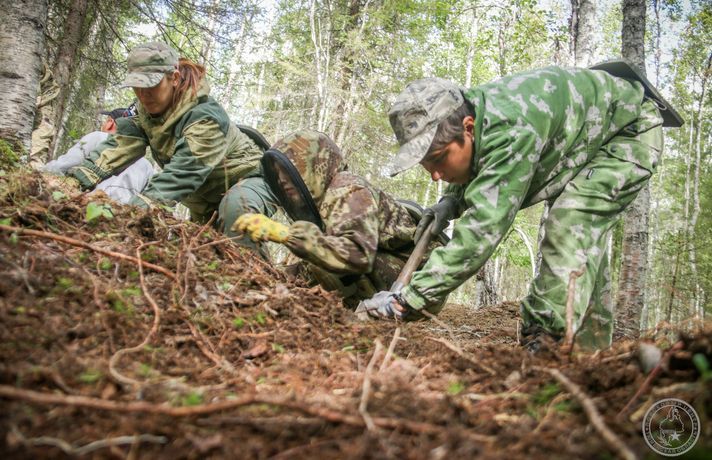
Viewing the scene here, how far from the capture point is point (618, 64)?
311 cm

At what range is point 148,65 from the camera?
386 cm

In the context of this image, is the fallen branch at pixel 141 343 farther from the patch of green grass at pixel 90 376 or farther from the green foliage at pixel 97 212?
the green foliage at pixel 97 212

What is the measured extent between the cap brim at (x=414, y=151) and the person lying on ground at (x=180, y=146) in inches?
61.3

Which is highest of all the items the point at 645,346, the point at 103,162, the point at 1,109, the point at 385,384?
the point at 1,109

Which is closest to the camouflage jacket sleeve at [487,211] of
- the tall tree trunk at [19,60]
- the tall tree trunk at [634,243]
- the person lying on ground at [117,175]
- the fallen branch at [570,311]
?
the fallen branch at [570,311]

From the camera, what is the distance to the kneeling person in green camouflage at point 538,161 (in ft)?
8.38

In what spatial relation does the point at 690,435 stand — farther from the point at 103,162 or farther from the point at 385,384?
the point at 103,162

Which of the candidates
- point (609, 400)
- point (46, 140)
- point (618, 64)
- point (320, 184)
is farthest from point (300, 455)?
point (46, 140)

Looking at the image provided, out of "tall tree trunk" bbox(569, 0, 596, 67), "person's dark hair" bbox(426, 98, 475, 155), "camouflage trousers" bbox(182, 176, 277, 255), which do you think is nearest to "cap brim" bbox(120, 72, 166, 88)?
"camouflage trousers" bbox(182, 176, 277, 255)

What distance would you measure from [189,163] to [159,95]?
26.7 inches

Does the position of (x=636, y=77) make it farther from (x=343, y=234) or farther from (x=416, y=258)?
(x=343, y=234)

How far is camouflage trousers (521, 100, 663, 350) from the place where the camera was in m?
2.65

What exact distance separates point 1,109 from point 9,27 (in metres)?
0.76

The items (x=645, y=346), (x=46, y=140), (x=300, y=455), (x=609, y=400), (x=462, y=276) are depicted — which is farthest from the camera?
(x=46, y=140)
